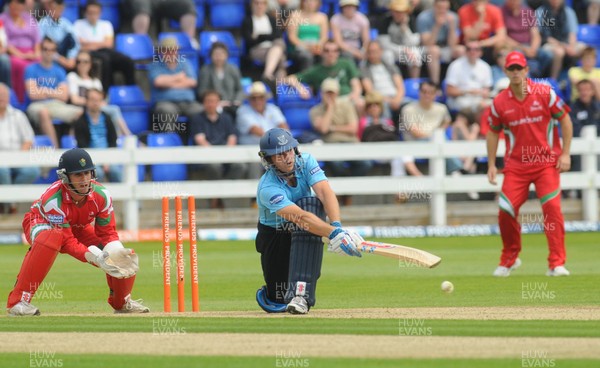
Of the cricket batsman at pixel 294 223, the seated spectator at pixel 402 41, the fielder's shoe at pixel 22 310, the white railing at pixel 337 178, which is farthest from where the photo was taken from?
the seated spectator at pixel 402 41

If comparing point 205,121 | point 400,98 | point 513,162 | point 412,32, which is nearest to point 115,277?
point 513,162

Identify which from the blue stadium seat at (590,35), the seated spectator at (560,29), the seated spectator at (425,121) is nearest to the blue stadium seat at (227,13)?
the seated spectator at (425,121)

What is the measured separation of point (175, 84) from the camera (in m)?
21.5

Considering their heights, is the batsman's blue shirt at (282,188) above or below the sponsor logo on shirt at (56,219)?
above

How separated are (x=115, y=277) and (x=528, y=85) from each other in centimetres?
594

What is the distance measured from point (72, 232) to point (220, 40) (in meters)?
12.2

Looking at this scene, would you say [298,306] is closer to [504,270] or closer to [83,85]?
[504,270]

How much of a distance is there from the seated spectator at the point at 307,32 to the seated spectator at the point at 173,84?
2115mm

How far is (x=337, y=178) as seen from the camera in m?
21.2

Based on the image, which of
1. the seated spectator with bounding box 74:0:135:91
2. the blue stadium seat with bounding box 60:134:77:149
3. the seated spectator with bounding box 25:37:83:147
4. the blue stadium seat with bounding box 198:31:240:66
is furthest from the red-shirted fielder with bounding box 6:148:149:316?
the blue stadium seat with bounding box 198:31:240:66

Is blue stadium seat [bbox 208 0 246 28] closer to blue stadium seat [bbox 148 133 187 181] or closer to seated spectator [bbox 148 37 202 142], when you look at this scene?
seated spectator [bbox 148 37 202 142]

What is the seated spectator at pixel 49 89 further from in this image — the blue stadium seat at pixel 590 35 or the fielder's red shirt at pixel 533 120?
the blue stadium seat at pixel 590 35

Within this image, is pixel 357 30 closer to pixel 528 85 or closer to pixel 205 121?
pixel 205 121

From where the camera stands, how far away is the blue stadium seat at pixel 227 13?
2395cm
